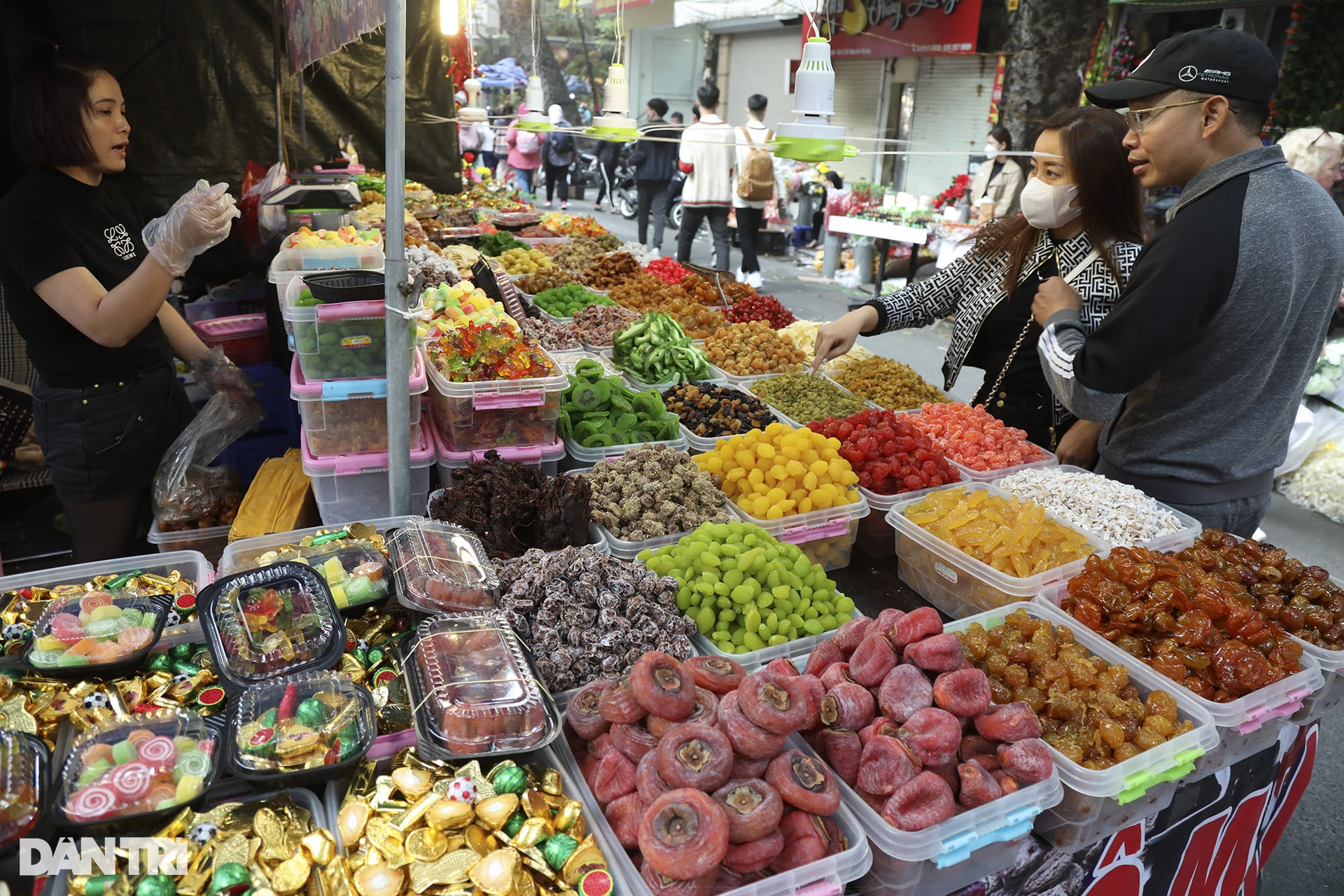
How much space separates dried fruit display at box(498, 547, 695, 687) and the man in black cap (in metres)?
1.24

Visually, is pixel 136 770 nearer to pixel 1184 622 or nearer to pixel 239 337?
pixel 1184 622

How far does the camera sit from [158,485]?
2.51m

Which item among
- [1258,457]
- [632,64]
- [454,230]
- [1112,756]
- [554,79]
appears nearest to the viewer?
[1112,756]

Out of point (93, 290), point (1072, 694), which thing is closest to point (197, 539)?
point (93, 290)

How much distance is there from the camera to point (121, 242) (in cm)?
250

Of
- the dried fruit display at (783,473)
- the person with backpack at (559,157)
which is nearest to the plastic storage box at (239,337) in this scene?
the dried fruit display at (783,473)

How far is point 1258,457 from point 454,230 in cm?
484

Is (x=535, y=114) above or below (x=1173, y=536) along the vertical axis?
above

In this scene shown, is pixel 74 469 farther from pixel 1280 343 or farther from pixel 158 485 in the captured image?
pixel 1280 343

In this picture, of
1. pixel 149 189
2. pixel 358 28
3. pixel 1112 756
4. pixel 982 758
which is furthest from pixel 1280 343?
pixel 149 189

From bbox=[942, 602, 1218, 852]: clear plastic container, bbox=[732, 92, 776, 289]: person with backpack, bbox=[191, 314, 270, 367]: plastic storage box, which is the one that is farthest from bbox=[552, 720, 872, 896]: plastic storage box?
bbox=[732, 92, 776, 289]: person with backpack

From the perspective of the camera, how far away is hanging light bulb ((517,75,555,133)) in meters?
3.04

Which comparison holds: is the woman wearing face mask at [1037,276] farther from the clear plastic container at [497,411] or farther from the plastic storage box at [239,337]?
the plastic storage box at [239,337]

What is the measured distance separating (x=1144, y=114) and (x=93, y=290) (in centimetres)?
279
